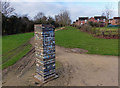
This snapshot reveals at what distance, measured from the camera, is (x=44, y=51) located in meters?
3.59

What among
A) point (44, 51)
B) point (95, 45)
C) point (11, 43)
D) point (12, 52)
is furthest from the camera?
point (11, 43)

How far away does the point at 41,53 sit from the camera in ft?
11.9

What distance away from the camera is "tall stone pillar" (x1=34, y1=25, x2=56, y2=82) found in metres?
3.55

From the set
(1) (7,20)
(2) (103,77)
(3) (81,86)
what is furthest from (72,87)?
(1) (7,20)

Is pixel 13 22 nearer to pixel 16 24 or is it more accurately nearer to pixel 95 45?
pixel 16 24

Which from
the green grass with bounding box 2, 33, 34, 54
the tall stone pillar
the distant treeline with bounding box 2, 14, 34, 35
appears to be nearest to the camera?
the tall stone pillar

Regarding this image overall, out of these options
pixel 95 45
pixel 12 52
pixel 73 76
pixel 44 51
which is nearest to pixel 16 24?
pixel 12 52

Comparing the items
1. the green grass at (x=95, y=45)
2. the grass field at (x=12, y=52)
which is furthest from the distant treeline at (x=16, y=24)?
the grass field at (x=12, y=52)

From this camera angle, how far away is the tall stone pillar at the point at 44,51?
3551mm

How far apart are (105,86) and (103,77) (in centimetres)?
67

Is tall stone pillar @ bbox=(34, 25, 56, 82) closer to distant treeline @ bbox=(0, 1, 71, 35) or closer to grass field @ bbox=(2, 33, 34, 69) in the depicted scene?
grass field @ bbox=(2, 33, 34, 69)

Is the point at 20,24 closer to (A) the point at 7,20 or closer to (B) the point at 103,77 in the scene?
(A) the point at 7,20

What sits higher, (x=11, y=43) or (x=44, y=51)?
(x=44, y=51)

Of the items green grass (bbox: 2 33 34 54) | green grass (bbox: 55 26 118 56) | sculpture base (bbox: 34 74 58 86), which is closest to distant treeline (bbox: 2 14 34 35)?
green grass (bbox: 2 33 34 54)
